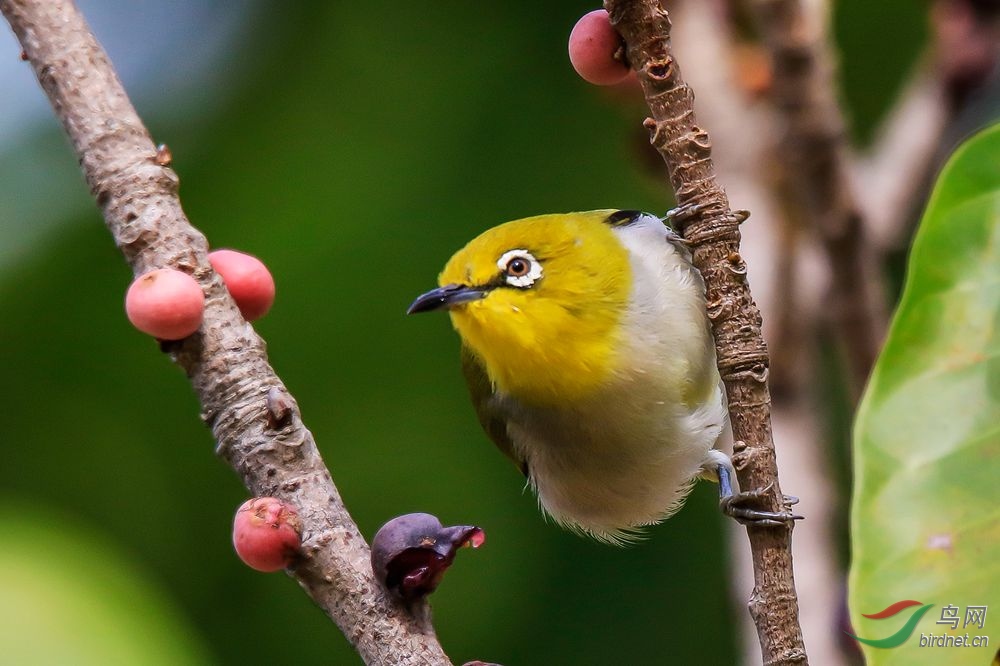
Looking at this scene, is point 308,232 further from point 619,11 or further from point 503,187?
point 619,11

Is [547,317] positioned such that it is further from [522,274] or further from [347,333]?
[347,333]

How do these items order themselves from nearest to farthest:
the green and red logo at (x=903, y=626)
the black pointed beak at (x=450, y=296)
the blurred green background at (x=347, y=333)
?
1. the green and red logo at (x=903, y=626)
2. the black pointed beak at (x=450, y=296)
3. the blurred green background at (x=347, y=333)

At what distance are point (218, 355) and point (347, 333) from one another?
2582 millimetres

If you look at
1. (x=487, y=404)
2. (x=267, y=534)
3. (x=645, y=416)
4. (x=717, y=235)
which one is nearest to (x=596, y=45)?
(x=717, y=235)

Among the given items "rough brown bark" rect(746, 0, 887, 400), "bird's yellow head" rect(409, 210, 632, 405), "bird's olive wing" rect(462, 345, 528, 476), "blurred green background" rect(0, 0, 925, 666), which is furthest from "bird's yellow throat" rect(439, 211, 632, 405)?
"blurred green background" rect(0, 0, 925, 666)

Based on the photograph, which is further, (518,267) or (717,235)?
(518,267)

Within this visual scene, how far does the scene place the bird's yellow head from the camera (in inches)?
93.4

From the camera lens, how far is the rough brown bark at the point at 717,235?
1447 mm

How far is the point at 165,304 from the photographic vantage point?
150cm

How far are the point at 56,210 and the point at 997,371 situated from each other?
329 centimetres

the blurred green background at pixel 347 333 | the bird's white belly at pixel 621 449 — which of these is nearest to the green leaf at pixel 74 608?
the bird's white belly at pixel 621 449

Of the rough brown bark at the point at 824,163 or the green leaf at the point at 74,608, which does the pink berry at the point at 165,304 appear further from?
the rough brown bark at the point at 824,163

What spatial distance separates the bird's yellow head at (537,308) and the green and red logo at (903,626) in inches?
34.4

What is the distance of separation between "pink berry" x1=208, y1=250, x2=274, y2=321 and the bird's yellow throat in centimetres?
73
